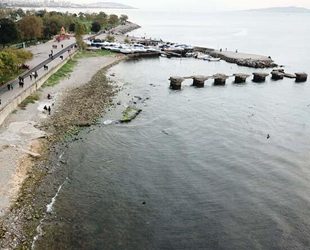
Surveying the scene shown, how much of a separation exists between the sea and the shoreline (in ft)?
4.28

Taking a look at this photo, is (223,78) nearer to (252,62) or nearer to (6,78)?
(252,62)

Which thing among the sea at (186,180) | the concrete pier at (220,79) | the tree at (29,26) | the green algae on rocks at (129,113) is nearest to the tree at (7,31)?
the tree at (29,26)

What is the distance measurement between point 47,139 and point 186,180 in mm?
16764

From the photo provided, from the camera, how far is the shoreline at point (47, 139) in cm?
2286

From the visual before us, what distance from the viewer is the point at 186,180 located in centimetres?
3038

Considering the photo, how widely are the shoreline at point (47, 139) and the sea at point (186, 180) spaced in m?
1.30

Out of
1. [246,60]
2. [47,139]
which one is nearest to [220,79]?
[246,60]

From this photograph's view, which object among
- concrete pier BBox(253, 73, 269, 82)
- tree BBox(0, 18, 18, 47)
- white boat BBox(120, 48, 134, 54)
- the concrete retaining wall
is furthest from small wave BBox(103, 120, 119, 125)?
white boat BBox(120, 48, 134, 54)

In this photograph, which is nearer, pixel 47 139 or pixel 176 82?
pixel 47 139

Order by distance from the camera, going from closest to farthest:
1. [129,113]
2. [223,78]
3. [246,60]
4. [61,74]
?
[129,113], [61,74], [223,78], [246,60]

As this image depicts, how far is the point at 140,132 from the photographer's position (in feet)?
135

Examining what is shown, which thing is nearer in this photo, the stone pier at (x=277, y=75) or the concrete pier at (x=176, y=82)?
the concrete pier at (x=176, y=82)

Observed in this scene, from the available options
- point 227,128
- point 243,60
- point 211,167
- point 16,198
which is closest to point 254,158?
point 211,167

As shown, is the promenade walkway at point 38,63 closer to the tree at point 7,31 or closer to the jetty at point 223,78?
the tree at point 7,31
